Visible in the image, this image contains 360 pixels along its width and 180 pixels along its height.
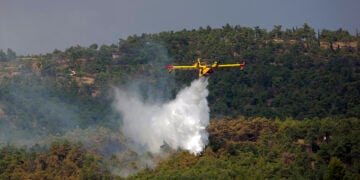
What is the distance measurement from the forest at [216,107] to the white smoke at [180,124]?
176 centimetres

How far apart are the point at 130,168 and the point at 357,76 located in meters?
56.6

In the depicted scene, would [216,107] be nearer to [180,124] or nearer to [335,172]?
[180,124]

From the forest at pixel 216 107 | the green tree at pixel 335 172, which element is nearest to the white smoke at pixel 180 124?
the forest at pixel 216 107

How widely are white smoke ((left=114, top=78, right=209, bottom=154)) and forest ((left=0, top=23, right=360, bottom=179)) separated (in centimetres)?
176

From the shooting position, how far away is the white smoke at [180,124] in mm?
134375

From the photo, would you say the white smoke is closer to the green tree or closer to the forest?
the forest

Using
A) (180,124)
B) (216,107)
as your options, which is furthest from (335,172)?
(216,107)

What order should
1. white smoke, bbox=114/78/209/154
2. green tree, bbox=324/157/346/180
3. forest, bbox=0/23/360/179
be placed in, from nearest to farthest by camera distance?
1. green tree, bbox=324/157/346/180
2. forest, bbox=0/23/360/179
3. white smoke, bbox=114/78/209/154

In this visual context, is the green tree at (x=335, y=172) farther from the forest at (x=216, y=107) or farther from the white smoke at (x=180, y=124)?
the white smoke at (x=180, y=124)

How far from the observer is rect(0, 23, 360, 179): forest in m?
130

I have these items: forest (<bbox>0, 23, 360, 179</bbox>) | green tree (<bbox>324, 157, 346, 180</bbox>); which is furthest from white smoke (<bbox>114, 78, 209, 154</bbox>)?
green tree (<bbox>324, 157, 346, 180</bbox>)

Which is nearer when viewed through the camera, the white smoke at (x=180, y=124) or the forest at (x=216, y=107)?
the forest at (x=216, y=107)

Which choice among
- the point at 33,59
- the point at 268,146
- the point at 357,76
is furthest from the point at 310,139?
the point at 33,59

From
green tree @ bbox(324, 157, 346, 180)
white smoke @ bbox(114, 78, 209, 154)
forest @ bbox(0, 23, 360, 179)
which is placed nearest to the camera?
green tree @ bbox(324, 157, 346, 180)
